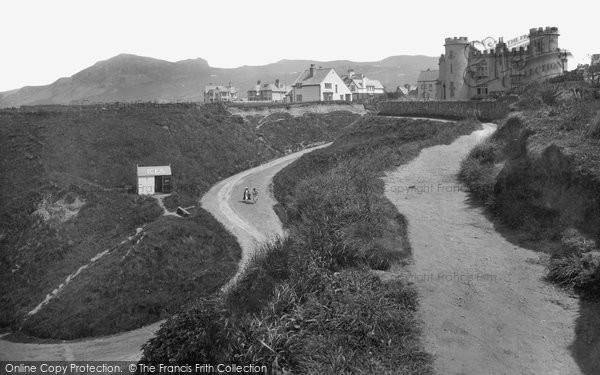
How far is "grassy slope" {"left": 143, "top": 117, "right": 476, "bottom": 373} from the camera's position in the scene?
9.30m

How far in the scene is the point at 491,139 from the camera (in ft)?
77.7

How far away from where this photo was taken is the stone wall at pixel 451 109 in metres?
38.2

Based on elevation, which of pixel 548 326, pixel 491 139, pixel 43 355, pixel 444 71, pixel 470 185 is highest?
pixel 444 71

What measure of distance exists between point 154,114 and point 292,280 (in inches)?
2242

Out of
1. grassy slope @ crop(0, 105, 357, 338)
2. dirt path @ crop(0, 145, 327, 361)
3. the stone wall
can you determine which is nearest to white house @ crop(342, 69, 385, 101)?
grassy slope @ crop(0, 105, 357, 338)

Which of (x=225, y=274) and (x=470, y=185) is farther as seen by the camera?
(x=225, y=274)

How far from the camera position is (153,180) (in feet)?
153

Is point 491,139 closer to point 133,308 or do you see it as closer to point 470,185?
point 470,185

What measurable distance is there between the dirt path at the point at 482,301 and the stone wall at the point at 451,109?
23.5 metres

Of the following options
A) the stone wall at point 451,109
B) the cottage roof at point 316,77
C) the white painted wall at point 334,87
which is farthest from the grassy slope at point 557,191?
the cottage roof at point 316,77

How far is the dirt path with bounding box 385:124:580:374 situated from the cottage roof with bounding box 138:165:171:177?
33.6 m

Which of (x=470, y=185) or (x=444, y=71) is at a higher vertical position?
(x=444, y=71)

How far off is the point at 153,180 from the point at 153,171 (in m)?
0.92

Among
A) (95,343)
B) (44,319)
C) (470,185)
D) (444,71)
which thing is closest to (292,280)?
(470,185)
